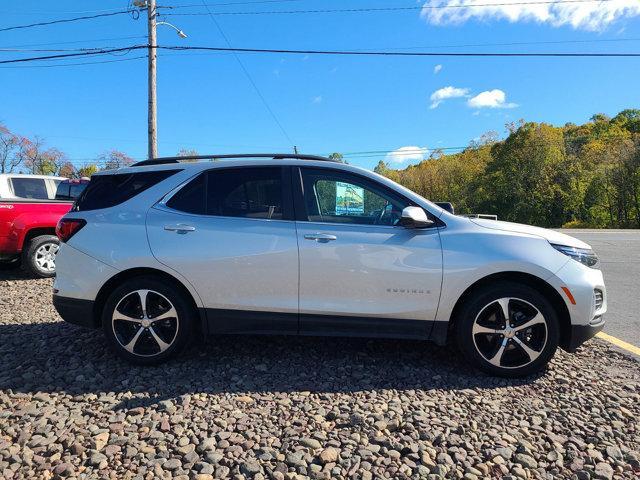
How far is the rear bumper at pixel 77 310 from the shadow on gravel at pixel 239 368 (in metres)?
0.37

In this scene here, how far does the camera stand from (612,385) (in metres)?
3.40

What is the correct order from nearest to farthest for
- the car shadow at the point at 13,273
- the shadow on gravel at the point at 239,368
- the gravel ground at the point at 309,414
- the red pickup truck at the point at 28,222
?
1. the gravel ground at the point at 309,414
2. the shadow on gravel at the point at 239,368
3. the red pickup truck at the point at 28,222
4. the car shadow at the point at 13,273

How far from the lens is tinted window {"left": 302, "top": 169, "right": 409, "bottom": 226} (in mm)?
3578

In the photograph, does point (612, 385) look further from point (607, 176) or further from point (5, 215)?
point (607, 176)

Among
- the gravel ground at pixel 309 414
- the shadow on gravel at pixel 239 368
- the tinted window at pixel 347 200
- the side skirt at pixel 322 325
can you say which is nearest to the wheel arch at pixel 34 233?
the shadow on gravel at pixel 239 368

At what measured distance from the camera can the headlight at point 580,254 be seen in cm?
346

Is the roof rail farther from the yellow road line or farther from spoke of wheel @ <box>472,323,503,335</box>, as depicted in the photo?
the yellow road line

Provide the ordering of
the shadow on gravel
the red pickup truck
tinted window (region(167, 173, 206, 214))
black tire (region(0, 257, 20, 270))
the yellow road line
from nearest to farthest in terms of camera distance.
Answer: the shadow on gravel < tinted window (region(167, 173, 206, 214)) < the yellow road line < the red pickup truck < black tire (region(0, 257, 20, 270))

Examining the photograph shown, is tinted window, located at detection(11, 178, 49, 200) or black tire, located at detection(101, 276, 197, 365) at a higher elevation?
tinted window, located at detection(11, 178, 49, 200)

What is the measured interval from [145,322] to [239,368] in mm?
865

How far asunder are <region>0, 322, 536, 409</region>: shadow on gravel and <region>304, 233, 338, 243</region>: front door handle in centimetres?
109

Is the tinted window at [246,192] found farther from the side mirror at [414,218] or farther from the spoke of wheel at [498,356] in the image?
the spoke of wheel at [498,356]

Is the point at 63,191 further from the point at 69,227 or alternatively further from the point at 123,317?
the point at 123,317

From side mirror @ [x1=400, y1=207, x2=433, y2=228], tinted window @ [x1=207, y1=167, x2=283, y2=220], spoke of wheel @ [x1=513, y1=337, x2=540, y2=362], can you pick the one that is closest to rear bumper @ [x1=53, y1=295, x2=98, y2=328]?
tinted window @ [x1=207, y1=167, x2=283, y2=220]
